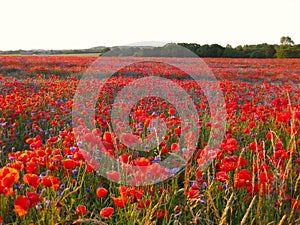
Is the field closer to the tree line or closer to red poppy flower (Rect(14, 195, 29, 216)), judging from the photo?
red poppy flower (Rect(14, 195, 29, 216))

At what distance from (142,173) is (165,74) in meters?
11.3

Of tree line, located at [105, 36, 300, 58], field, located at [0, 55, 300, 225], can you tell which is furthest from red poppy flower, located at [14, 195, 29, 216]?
tree line, located at [105, 36, 300, 58]

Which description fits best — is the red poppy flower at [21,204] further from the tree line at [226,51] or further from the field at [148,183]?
the tree line at [226,51]

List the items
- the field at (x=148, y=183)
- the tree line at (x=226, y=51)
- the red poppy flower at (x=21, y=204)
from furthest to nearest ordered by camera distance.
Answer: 1. the tree line at (x=226, y=51)
2. the field at (x=148, y=183)
3. the red poppy flower at (x=21, y=204)

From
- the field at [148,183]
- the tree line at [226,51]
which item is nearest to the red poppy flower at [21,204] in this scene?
the field at [148,183]

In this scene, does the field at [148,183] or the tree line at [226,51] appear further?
the tree line at [226,51]

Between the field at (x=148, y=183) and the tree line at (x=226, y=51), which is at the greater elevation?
the tree line at (x=226, y=51)

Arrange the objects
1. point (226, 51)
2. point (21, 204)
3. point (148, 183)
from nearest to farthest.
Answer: point (21, 204)
point (148, 183)
point (226, 51)

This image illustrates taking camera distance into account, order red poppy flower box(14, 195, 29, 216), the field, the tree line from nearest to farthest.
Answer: red poppy flower box(14, 195, 29, 216)
the field
the tree line

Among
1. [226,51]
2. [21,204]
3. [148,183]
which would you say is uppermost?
[226,51]

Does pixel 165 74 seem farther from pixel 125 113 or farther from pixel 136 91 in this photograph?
pixel 125 113

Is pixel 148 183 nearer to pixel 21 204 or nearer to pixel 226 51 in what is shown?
pixel 21 204

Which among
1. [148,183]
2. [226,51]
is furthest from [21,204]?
[226,51]

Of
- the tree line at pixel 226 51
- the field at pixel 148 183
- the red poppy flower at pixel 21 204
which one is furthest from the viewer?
the tree line at pixel 226 51
